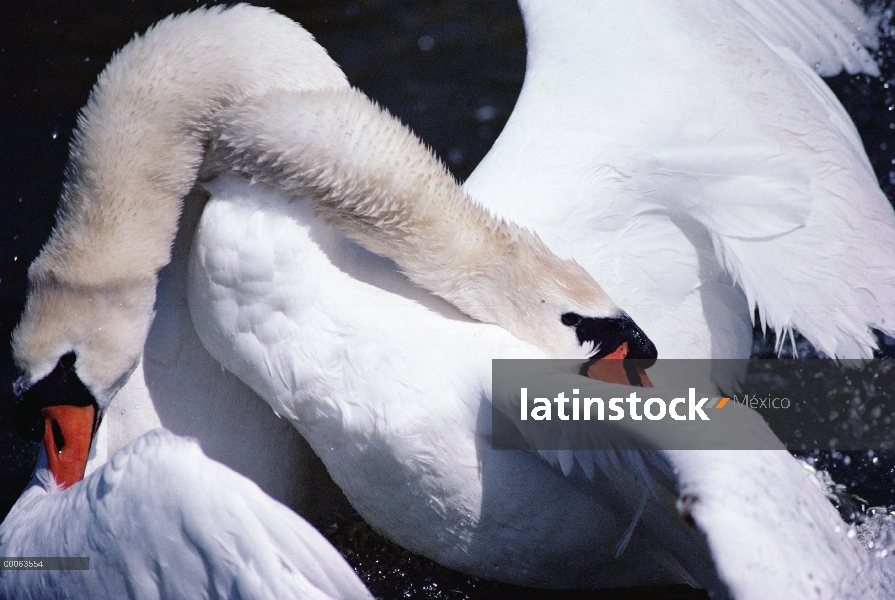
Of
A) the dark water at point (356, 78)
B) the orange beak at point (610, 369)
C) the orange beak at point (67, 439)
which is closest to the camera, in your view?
the orange beak at point (610, 369)

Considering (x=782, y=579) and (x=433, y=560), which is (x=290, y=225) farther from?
(x=782, y=579)

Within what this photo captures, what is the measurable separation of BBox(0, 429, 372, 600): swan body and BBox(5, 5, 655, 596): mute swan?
441 mm

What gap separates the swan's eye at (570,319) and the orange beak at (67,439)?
135 centimetres

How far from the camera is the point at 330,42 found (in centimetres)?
620

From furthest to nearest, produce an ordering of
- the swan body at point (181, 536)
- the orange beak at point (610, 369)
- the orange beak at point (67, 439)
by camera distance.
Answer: the orange beak at point (67, 439) < the orange beak at point (610, 369) < the swan body at point (181, 536)

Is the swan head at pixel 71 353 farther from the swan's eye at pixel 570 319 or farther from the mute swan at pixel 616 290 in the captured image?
the swan's eye at pixel 570 319

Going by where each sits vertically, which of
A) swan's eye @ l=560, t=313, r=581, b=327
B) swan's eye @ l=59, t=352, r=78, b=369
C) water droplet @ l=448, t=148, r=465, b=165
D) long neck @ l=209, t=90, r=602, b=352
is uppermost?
long neck @ l=209, t=90, r=602, b=352

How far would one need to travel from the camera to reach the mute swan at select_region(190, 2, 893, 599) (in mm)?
2400

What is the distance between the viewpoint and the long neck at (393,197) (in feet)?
9.17

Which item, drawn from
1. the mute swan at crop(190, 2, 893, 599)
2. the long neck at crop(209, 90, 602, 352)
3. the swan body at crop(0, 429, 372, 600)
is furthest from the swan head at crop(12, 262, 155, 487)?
the long neck at crop(209, 90, 602, 352)

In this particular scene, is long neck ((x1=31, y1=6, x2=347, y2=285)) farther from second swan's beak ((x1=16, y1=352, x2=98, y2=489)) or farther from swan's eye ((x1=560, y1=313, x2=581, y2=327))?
swan's eye ((x1=560, y1=313, x2=581, y2=327))

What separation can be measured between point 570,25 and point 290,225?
178cm

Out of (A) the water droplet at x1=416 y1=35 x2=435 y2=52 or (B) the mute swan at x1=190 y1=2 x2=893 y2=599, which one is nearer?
(B) the mute swan at x1=190 y1=2 x2=893 y2=599

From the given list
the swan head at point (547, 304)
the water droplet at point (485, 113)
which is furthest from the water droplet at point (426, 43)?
the swan head at point (547, 304)
